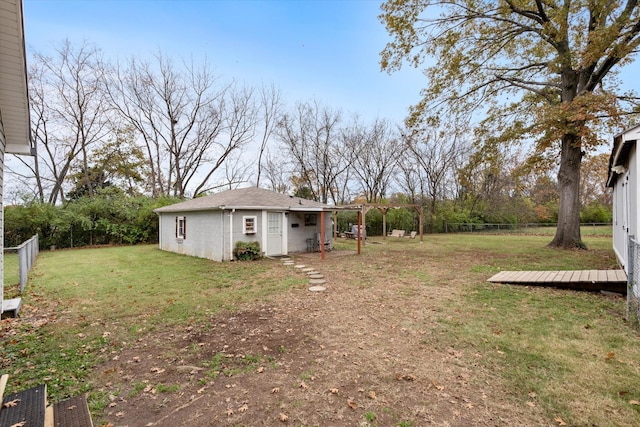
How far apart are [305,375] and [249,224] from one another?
31.6 feet

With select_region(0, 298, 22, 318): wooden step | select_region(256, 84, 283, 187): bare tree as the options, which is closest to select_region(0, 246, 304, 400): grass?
select_region(0, 298, 22, 318): wooden step

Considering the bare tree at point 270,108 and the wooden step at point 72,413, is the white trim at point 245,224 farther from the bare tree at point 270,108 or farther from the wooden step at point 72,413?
the bare tree at point 270,108

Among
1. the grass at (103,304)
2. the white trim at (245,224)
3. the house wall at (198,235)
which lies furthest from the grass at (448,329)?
the white trim at (245,224)

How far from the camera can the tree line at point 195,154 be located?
810 inches

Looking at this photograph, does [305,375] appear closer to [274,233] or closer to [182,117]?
[274,233]

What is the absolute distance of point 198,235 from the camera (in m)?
13.5

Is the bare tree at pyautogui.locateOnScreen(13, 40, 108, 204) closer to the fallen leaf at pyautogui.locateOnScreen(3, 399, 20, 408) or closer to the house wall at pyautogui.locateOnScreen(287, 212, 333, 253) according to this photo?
the house wall at pyautogui.locateOnScreen(287, 212, 333, 253)

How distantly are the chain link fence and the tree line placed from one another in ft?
40.3

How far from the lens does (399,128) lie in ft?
96.7

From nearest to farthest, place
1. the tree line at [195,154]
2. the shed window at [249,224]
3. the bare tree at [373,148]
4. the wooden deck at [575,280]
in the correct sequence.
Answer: the wooden deck at [575,280] → the shed window at [249,224] → the tree line at [195,154] → the bare tree at [373,148]

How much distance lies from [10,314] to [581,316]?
1004 cm

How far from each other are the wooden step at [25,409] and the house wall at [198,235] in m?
9.33

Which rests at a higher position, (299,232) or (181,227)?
(181,227)

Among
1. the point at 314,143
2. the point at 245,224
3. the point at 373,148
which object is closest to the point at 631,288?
the point at 245,224
